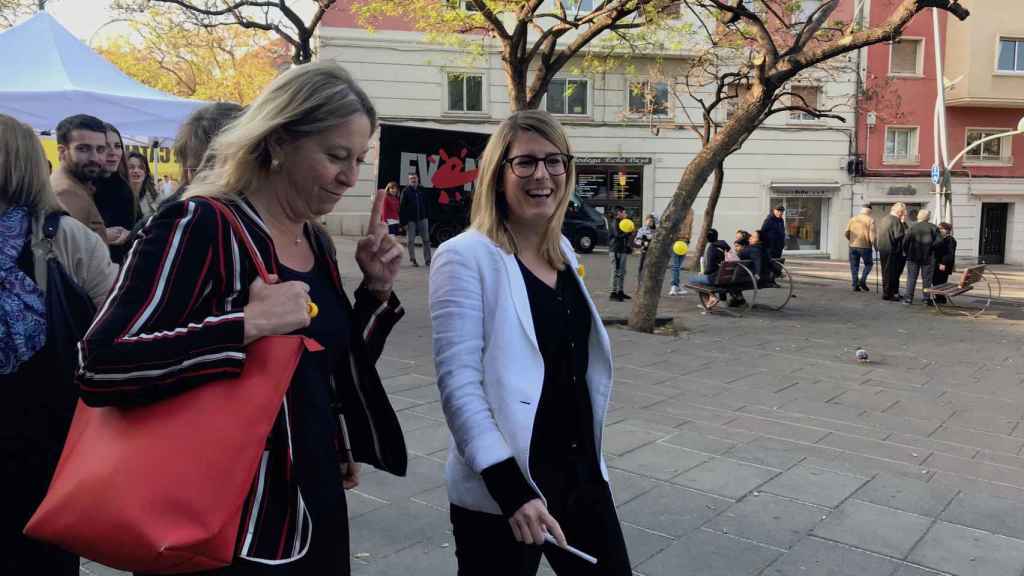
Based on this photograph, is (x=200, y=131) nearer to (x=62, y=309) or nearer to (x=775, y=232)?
(x=62, y=309)

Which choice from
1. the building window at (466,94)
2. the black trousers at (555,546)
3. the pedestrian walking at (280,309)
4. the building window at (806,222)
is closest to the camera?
the pedestrian walking at (280,309)

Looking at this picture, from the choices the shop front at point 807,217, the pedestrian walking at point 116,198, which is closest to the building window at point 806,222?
the shop front at point 807,217

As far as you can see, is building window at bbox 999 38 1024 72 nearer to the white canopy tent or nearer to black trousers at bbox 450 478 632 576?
the white canopy tent

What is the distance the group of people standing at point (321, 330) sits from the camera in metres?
1.48

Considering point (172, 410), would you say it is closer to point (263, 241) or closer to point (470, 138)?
point (263, 241)

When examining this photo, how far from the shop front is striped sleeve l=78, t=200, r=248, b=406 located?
2742 centimetres

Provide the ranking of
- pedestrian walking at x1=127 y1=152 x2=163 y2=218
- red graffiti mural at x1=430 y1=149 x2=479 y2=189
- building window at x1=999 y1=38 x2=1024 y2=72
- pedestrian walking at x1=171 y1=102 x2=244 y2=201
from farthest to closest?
1. building window at x1=999 y1=38 x2=1024 y2=72
2. red graffiti mural at x1=430 y1=149 x2=479 y2=189
3. pedestrian walking at x1=127 y1=152 x2=163 y2=218
4. pedestrian walking at x1=171 y1=102 x2=244 y2=201

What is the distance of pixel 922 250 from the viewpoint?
46.6 ft

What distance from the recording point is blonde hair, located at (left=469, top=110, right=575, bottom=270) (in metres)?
2.28

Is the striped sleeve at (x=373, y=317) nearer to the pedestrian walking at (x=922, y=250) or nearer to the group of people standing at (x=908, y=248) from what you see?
the group of people standing at (x=908, y=248)

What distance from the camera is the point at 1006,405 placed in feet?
23.0

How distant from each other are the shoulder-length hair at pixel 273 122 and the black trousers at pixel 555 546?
107cm

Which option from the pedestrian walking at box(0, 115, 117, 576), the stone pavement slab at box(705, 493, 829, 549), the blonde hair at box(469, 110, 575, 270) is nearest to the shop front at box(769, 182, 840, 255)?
the stone pavement slab at box(705, 493, 829, 549)

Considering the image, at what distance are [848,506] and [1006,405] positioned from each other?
12.5 feet
